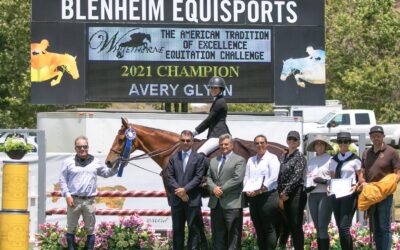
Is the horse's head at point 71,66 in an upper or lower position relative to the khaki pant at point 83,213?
upper

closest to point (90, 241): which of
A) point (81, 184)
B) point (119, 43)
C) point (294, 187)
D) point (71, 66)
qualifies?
point (81, 184)

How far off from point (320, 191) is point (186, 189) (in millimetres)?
1898

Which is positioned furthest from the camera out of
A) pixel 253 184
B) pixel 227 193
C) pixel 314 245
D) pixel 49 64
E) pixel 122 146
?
pixel 49 64

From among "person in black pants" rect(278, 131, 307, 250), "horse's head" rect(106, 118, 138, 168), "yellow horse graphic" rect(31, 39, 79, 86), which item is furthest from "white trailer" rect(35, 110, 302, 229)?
"person in black pants" rect(278, 131, 307, 250)

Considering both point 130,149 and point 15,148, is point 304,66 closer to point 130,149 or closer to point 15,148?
point 130,149

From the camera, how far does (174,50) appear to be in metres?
20.1

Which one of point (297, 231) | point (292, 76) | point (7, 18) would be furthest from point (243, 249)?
point (7, 18)

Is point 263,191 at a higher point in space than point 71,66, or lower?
lower

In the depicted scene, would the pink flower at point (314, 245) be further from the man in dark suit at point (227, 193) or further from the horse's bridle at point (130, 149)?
the horse's bridle at point (130, 149)

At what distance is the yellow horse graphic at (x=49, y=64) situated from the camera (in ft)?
65.2

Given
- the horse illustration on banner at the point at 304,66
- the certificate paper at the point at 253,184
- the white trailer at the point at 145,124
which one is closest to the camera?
the certificate paper at the point at 253,184

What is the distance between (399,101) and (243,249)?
27.3 meters

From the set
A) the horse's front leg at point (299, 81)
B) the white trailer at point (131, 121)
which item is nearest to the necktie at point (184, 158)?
the white trailer at point (131, 121)

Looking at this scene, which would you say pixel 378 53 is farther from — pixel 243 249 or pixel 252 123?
pixel 243 249
